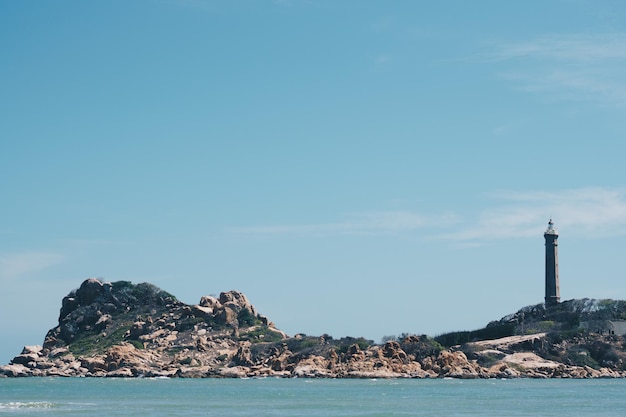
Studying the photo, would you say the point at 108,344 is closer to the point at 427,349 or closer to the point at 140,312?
the point at 140,312

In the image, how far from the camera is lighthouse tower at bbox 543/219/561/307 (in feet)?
400

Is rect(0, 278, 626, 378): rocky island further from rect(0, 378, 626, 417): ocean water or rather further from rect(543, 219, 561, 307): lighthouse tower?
rect(0, 378, 626, 417): ocean water

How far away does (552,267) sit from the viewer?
123 m

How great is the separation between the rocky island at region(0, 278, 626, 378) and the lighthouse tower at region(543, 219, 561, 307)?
157 centimetres

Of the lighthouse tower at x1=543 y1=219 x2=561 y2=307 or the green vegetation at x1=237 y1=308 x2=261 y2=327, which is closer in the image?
the lighthouse tower at x1=543 y1=219 x2=561 y2=307

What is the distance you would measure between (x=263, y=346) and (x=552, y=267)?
132 ft

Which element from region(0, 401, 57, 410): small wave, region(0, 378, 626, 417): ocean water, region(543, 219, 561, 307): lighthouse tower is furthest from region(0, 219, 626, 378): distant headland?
region(0, 401, 57, 410): small wave

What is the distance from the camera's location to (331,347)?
4798 inches

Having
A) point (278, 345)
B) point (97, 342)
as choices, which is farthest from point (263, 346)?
point (97, 342)

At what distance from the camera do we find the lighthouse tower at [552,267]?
4796 inches

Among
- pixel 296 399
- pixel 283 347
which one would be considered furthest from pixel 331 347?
pixel 296 399

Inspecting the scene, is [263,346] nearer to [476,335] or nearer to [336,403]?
[476,335]

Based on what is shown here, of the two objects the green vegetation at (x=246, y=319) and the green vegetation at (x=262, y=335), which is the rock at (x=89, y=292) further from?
the green vegetation at (x=262, y=335)

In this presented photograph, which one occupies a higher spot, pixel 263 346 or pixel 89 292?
pixel 89 292
